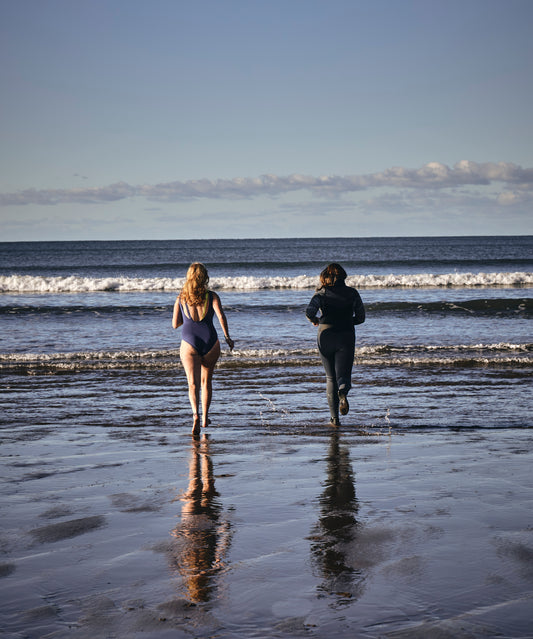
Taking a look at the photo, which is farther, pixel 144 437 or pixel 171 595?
pixel 144 437

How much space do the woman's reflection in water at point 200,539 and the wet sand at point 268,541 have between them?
0.04ft

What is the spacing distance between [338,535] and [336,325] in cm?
376

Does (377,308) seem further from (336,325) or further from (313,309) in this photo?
(313,309)

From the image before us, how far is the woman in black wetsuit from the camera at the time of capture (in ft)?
24.2

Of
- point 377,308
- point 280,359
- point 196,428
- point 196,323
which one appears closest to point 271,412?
point 196,428

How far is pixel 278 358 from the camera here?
42.5 feet

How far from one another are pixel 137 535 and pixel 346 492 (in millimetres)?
1578

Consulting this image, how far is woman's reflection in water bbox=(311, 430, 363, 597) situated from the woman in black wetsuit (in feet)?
6.19

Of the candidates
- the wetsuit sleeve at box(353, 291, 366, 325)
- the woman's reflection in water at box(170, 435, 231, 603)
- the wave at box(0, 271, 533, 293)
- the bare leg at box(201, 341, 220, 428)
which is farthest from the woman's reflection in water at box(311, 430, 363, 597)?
the wave at box(0, 271, 533, 293)

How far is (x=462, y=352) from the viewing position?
1349 cm

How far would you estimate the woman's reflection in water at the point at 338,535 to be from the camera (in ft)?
10.6

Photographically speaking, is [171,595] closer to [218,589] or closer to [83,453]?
[218,589]

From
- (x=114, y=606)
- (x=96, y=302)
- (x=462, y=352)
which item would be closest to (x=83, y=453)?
(x=114, y=606)

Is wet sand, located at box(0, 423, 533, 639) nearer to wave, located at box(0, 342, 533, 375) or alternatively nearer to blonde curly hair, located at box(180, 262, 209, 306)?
blonde curly hair, located at box(180, 262, 209, 306)
